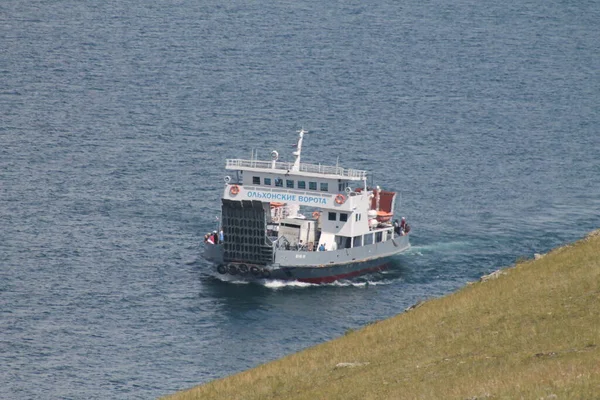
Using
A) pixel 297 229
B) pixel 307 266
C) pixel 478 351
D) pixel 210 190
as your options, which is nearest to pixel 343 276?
pixel 307 266

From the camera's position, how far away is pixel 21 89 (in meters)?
178

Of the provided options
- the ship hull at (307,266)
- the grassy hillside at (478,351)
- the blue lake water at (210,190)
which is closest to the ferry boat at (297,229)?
the ship hull at (307,266)

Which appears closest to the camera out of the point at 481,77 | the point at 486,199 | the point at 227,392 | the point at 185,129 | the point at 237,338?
the point at 227,392

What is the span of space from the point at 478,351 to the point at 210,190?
266 ft

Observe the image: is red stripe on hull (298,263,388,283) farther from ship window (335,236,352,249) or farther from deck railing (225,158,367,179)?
deck railing (225,158,367,179)

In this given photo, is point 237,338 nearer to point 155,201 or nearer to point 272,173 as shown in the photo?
point 272,173

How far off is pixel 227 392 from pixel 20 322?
128ft

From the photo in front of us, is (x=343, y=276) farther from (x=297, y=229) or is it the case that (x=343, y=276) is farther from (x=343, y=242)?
(x=297, y=229)

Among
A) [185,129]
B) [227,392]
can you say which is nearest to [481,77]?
[185,129]

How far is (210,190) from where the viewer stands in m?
132

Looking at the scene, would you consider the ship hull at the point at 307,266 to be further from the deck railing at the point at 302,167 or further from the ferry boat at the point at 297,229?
the deck railing at the point at 302,167

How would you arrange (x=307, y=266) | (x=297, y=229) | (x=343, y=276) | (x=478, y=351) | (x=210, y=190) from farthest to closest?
(x=210, y=190)
(x=297, y=229)
(x=343, y=276)
(x=307, y=266)
(x=478, y=351)

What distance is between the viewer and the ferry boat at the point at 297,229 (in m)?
109

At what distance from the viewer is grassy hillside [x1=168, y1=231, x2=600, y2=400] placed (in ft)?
150
